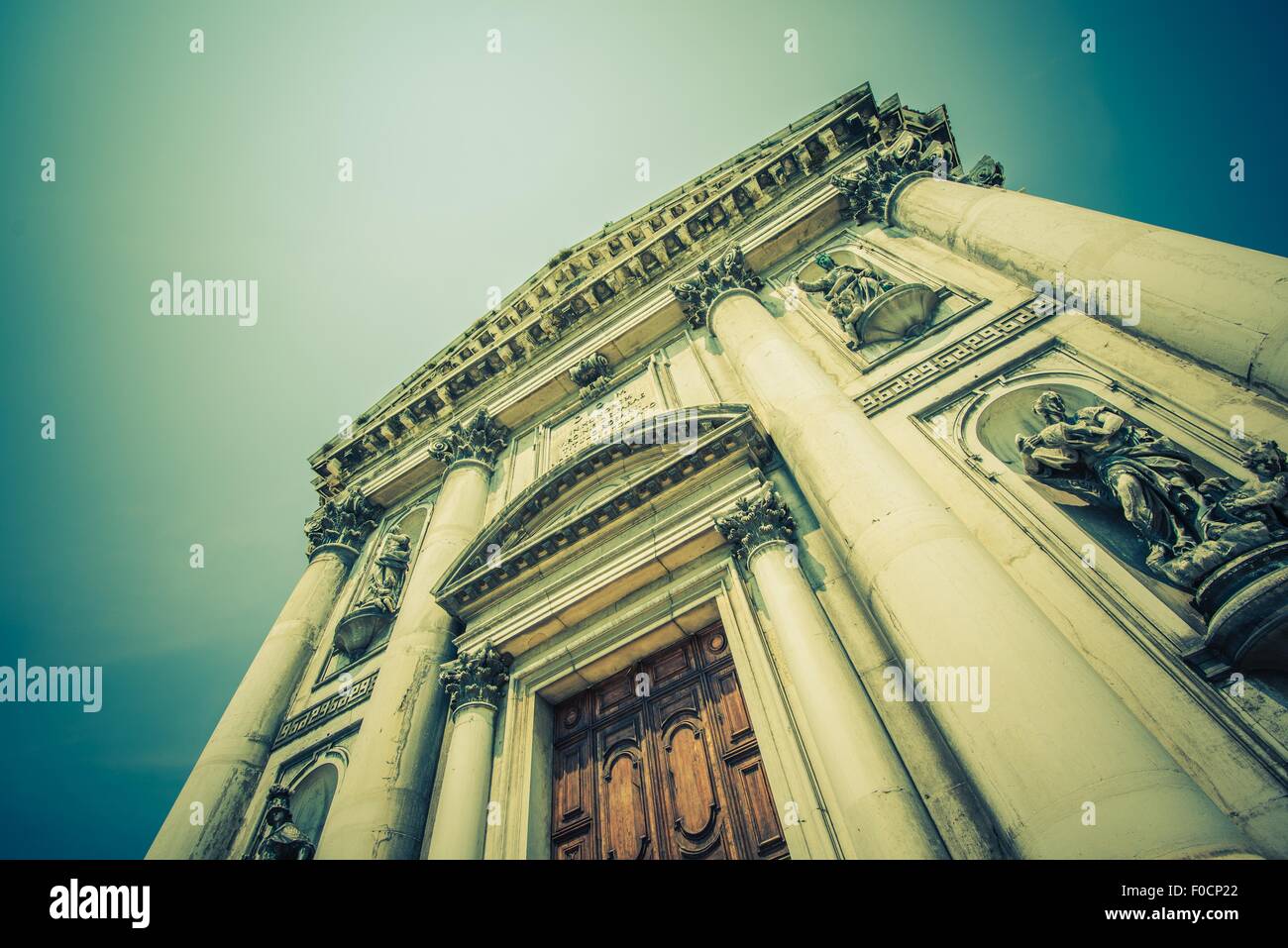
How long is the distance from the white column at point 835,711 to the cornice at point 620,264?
324 inches

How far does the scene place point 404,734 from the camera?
6758mm

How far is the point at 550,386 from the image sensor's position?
501 inches

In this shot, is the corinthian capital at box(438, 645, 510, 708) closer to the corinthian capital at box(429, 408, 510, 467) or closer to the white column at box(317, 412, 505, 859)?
the white column at box(317, 412, 505, 859)

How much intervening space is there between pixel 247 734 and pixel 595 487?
624 centimetres

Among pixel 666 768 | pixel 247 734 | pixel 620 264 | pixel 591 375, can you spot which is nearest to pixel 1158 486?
pixel 666 768

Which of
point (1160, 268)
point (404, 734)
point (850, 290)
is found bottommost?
point (404, 734)

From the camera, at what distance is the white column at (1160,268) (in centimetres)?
454

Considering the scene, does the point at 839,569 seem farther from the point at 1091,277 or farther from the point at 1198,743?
the point at 1091,277

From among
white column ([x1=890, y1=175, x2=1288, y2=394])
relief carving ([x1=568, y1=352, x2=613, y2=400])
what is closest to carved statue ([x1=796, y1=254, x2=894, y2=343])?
white column ([x1=890, y1=175, x2=1288, y2=394])

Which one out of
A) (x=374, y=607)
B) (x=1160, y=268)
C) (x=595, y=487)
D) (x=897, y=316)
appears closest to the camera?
(x=1160, y=268)

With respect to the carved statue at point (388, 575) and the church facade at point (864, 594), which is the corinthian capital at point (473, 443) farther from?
the carved statue at point (388, 575)

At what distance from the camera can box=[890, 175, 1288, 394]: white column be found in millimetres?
4535

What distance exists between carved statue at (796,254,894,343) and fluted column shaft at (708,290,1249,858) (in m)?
2.79

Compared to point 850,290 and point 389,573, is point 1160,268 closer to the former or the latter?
point 850,290
